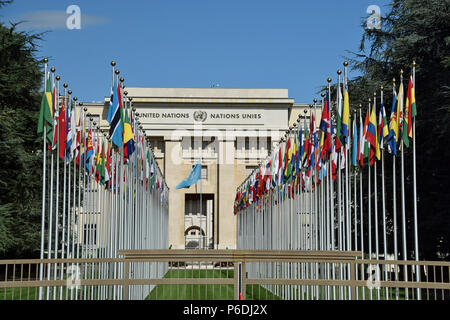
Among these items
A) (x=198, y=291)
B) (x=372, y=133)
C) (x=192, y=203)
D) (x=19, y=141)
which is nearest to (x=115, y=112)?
(x=372, y=133)

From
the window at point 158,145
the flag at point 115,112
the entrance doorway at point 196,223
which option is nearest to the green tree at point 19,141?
the flag at point 115,112

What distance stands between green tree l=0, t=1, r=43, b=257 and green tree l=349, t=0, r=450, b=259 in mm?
18479

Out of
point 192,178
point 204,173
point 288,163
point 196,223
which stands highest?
point 204,173

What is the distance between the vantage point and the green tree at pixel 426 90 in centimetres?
3234

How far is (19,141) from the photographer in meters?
33.9

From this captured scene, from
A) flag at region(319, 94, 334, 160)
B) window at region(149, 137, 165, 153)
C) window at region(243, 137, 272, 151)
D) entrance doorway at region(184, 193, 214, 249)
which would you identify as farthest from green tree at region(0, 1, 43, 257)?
entrance doorway at region(184, 193, 214, 249)

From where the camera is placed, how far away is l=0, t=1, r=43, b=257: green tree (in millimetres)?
33844

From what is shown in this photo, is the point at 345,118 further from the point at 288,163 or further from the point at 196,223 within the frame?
the point at 196,223

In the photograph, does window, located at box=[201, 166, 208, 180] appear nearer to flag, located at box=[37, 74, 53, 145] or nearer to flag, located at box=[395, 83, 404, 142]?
flag, located at box=[395, 83, 404, 142]

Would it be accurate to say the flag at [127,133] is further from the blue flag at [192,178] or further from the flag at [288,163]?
the blue flag at [192,178]

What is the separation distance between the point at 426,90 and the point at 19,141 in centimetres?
2048

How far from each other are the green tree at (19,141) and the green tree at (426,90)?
18.5 meters
